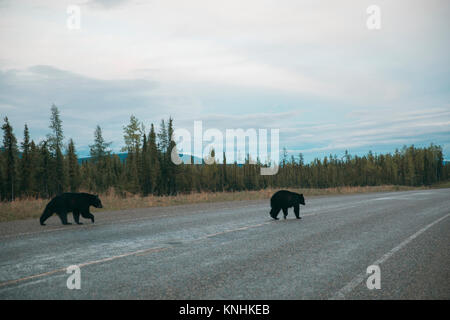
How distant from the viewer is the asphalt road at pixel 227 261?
4.34 meters

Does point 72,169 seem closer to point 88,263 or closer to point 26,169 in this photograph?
point 26,169

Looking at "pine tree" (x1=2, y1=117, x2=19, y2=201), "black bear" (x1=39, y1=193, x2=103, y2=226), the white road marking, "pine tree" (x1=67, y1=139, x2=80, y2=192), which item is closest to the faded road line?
the white road marking

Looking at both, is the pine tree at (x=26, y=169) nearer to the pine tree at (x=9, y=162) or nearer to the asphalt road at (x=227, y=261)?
the pine tree at (x=9, y=162)

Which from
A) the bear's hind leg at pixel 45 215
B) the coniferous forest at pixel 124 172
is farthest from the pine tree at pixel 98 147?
the bear's hind leg at pixel 45 215

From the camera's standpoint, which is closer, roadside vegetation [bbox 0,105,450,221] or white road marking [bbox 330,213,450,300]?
white road marking [bbox 330,213,450,300]

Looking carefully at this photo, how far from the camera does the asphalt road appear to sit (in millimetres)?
4340

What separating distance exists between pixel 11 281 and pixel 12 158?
55.9 metres

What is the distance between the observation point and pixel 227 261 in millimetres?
6004

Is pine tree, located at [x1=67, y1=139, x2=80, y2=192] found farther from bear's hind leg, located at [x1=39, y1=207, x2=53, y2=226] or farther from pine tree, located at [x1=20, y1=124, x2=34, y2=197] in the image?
bear's hind leg, located at [x1=39, y1=207, x2=53, y2=226]

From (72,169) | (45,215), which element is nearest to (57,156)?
(72,169)

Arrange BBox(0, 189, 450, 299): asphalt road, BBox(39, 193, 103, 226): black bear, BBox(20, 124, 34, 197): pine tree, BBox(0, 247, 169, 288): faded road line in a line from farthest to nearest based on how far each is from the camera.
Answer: BBox(20, 124, 34, 197): pine tree → BBox(39, 193, 103, 226): black bear → BBox(0, 247, 169, 288): faded road line → BBox(0, 189, 450, 299): asphalt road

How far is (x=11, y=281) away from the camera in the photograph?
4.79 m
